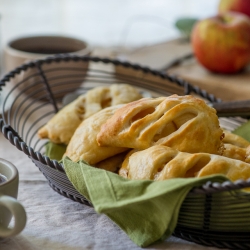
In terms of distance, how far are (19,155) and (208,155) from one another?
407 mm

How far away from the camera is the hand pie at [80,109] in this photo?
81cm

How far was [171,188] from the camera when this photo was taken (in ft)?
1.77

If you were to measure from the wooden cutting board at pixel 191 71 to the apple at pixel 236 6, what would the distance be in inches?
5.4

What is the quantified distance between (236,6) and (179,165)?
917 mm

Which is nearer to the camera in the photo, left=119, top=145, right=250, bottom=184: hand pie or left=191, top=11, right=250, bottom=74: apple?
left=119, top=145, right=250, bottom=184: hand pie

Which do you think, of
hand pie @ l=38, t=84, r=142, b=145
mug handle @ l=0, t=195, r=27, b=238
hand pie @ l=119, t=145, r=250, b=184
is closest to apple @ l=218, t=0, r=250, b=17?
hand pie @ l=38, t=84, r=142, b=145

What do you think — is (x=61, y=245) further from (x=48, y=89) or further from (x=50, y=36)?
(x=50, y=36)

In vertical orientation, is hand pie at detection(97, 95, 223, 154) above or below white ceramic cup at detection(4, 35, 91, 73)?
above

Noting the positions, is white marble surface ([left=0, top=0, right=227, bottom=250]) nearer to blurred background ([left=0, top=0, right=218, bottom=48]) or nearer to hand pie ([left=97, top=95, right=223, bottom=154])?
blurred background ([left=0, top=0, right=218, bottom=48])

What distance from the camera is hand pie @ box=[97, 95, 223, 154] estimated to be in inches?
24.9

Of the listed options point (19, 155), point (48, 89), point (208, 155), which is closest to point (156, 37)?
point (48, 89)

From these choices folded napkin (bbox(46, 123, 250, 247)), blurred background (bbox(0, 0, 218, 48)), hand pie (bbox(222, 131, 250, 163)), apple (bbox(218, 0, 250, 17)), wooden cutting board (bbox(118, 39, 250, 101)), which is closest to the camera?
folded napkin (bbox(46, 123, 250, 247))

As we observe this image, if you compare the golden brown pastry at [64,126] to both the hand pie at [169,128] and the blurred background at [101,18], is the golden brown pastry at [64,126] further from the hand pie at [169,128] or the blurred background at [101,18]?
the blurred background at [101,18]

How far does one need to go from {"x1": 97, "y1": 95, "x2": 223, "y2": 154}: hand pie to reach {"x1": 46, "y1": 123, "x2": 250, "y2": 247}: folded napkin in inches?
2.4
